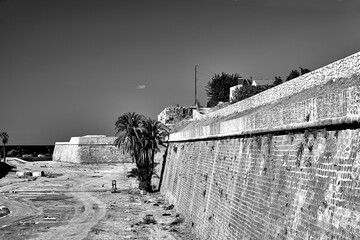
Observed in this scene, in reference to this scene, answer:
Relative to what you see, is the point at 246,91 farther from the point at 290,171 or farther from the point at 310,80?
the point at 290,171

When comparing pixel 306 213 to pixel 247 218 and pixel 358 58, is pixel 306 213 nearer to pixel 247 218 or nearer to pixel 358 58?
pixel 247 218

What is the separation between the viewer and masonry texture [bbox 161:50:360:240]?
19.6 feet

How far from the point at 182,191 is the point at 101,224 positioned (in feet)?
13.6

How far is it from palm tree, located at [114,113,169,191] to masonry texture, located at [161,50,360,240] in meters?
14.6

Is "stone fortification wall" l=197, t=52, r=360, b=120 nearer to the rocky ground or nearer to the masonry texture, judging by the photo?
the masonry texture

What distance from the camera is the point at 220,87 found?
59.7 m

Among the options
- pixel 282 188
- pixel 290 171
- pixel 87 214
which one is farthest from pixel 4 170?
pixel 290 171

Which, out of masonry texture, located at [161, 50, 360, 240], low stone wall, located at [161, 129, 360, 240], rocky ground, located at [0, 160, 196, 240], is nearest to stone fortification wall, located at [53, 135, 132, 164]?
rocky ground, located at [0, 160, 196, 240]

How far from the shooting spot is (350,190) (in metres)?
5.72

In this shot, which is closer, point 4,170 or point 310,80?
point 310,80

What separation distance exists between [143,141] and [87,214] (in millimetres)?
10376

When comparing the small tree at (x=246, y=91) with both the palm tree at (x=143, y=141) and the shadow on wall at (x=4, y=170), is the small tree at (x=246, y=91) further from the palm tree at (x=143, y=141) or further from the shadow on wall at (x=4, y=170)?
the shadow on wall at (x=4, y=170)

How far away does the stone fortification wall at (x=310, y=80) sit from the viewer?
1305 centimetres

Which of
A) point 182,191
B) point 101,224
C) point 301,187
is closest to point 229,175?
point 301,187
